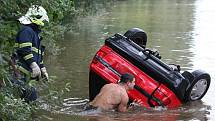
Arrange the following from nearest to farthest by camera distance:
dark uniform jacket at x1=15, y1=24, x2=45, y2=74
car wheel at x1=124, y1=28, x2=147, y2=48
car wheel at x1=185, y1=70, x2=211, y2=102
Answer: dark uniform jacket at x1=15, y1=24, x2=45, y2=74, car wheel at x1=185, y1=70, x2=211, y2=102, car wheel at x1=124, y1=28, x2=147, y2=48

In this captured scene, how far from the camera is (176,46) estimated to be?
17125mm

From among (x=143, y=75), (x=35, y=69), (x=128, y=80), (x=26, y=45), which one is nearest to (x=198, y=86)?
(x=143, y=75)

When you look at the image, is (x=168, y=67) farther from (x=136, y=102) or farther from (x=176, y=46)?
(x=176, y=46)

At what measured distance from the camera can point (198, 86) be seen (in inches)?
342

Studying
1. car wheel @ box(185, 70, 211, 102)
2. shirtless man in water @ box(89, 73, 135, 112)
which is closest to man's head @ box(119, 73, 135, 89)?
shirtless man in water @ box(89, 73, 135, 112)

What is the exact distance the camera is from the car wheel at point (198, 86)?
331 inches

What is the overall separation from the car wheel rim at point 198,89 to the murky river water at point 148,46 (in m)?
0.19

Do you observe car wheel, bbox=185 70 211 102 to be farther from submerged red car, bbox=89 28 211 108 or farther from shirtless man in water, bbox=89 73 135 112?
shirtless man in water, bbox=89 73 135 112

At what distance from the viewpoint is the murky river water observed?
8.05 m

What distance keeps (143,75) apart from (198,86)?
3.60 feet

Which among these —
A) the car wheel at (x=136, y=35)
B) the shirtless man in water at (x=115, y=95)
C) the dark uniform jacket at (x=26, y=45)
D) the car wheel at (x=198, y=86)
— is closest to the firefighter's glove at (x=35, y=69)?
the dark uniform jacket at (x=26, y=45)

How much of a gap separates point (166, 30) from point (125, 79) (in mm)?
15532

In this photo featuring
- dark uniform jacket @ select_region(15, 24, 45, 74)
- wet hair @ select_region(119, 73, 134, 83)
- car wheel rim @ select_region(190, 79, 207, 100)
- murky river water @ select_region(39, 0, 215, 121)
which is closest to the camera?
dark uniform jacket @ select_region(15, 24, 45, 74)

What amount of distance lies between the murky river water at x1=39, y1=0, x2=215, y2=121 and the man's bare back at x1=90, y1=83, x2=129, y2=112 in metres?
0.13
